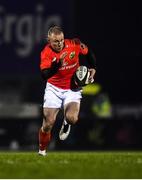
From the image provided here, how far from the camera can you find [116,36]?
23469mm

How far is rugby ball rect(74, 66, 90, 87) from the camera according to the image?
11.0 m

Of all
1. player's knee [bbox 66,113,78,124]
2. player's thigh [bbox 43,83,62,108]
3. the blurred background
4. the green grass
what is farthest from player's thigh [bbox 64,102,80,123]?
the blurred background

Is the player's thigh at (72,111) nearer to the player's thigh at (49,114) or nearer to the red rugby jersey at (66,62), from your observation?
the player's thigh at (49,114)

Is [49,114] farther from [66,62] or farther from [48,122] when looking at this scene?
[66,62]

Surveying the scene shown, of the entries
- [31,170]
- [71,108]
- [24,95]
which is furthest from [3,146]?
[31,170]

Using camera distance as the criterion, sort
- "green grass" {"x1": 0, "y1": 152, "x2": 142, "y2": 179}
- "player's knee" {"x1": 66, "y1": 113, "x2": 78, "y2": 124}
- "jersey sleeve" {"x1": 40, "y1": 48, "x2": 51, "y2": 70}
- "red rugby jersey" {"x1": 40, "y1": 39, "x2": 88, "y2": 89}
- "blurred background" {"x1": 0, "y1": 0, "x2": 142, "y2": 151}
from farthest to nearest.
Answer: "blurred background" {"x1": 0, "y1": 0, "x2": 142, "y2": 151}, "player's knee" {"x1": 66, "y1": 113, "x2": 78, "y2": 124}, "red rugby jersey" {"x1": 40, "y1": 39, "x2": 88, "y2": 89}, "jersey sleeve" {"x1": 40, "y1": 48, "x2": 51, "y2": 70}, "green grass" {"x1": 0, "y1": 152, "x2": 142, "y2": 179}

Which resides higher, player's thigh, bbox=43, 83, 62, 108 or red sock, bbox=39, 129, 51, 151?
player's thigh, bbox=43, 83, 62, 108

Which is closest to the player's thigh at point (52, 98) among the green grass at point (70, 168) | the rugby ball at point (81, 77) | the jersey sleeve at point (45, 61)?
the rugby ball at point (81, 77)

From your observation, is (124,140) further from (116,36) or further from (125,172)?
(125,172)

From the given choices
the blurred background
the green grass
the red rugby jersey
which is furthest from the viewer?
the blurred background

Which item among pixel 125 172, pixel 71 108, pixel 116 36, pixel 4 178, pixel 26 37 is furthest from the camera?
pixel 116 36

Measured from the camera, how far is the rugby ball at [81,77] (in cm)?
1099

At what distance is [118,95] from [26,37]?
575cm

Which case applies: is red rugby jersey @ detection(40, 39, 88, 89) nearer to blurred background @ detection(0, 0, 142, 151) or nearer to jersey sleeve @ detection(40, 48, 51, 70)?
jersey sleeve @ detection(40, 48, 51, 70)
